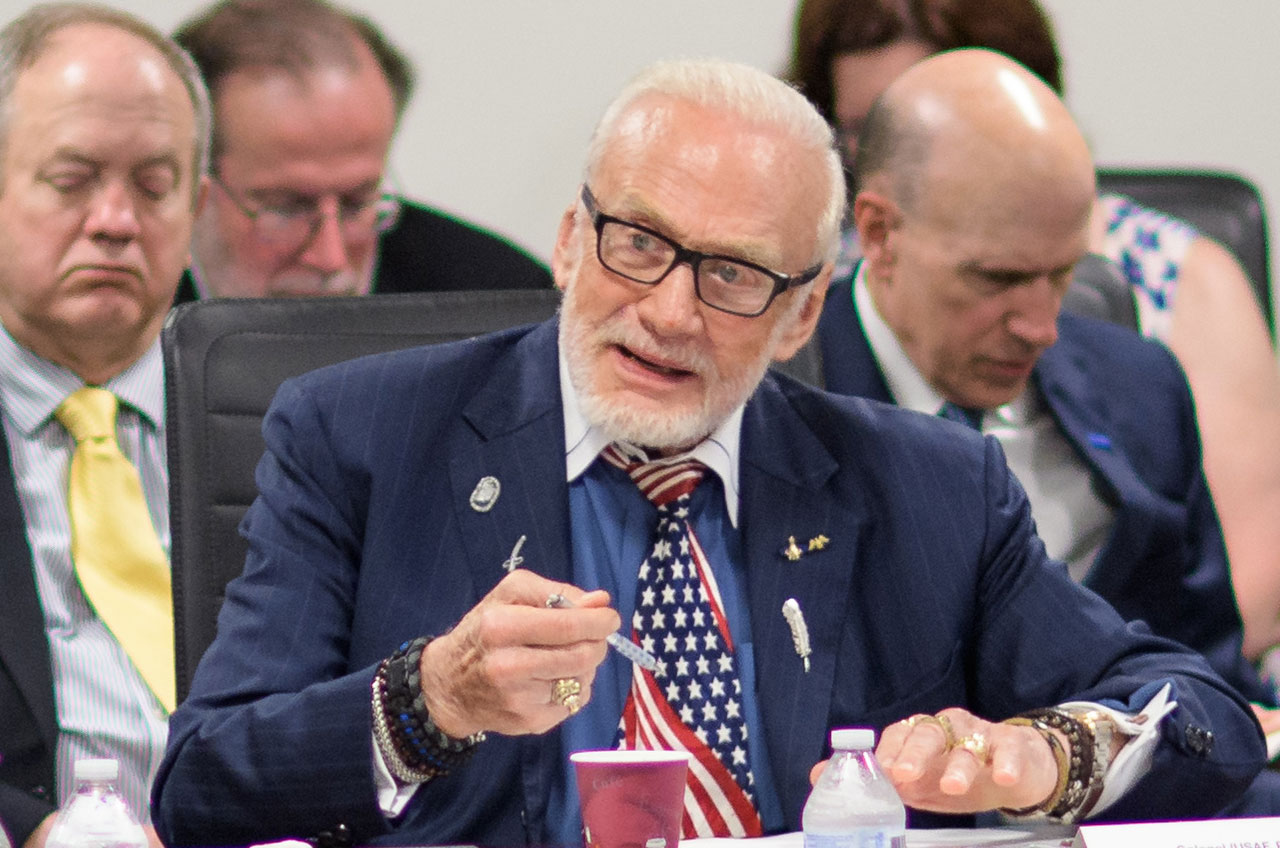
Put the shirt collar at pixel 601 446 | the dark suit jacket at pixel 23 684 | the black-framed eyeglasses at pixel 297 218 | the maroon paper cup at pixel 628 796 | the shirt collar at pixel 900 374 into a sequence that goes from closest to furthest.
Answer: the maroon paper cup at pixel 628 796 → the shirt collar at pixel 601 446 → the dark suit jacket at pixel 23 684 → the shirt collar at pixel 900 374 → the black-framed eyeglasses at pixel 297 218

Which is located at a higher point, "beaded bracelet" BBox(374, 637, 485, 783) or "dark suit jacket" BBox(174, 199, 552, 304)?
"dark suit jacket" BBox(174, 199, 552, 304)

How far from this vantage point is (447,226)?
360 centimetres

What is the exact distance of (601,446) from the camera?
199 centimetres

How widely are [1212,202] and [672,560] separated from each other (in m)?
2.29

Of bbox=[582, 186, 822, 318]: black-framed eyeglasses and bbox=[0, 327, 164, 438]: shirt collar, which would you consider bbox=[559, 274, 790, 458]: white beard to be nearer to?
bbox=[582, 186, 822, 318]: black-framed eyeglasses

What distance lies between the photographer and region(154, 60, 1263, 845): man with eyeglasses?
179 centimetres

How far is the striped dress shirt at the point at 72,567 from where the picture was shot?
7.88 feet

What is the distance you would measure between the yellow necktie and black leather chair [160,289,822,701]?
448mm

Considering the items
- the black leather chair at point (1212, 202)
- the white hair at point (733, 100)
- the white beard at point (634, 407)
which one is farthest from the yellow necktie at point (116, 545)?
the black leather chair at point (1212, 202)

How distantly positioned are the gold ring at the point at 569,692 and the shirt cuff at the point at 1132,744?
579 millimetres

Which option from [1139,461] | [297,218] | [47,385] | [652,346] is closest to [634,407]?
[652,346]

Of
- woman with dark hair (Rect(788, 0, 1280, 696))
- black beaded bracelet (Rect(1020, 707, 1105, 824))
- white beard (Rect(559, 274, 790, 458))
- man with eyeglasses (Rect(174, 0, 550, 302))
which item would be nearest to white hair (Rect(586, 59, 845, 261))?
white beard (Rect(559, 274, 790, 458))

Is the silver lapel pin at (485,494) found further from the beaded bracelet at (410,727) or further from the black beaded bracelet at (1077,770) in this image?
the black beaded bracelet at (1077,770)

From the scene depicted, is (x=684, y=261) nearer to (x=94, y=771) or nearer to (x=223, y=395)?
(x=223, y=395)
